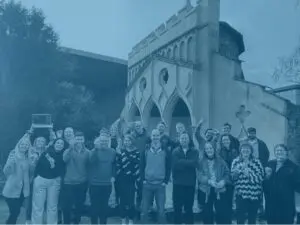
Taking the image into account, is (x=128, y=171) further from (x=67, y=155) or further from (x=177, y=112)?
(x=177, y=112)

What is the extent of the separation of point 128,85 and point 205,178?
405cm

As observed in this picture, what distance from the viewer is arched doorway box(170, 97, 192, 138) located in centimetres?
756

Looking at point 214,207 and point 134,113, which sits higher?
point 134,113

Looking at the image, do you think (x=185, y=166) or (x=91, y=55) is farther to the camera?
(x=91, y=55)

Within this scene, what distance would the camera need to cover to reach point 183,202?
17.5ft

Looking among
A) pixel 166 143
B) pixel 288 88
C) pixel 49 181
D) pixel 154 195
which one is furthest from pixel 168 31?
pixel 49 181

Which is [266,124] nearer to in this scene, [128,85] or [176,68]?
[176,68]

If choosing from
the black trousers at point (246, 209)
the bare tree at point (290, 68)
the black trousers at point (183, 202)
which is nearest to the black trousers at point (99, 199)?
the black trousers at point (183, 202)

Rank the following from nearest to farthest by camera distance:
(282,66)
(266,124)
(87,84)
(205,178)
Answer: (205,178) < (266,124) < (282,66) < (87,84)

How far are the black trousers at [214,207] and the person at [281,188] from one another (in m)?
0.56

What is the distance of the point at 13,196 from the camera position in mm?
5238

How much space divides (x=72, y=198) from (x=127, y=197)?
2.53ft

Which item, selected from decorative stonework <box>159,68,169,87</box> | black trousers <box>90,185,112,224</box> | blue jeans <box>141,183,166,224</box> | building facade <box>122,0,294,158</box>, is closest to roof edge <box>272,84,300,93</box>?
building facade <box>122,0,294,158</box>

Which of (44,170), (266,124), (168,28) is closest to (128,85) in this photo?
(168,28)
